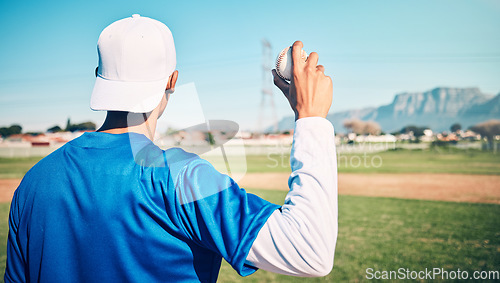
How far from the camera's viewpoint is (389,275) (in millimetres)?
4977

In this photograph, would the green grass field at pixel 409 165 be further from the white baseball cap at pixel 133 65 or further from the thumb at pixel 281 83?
the white baseball cap at pixel 133 65

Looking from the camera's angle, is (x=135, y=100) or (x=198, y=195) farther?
(x=135, y=100)

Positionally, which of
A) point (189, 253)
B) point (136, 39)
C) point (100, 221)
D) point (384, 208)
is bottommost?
point (384, 208)

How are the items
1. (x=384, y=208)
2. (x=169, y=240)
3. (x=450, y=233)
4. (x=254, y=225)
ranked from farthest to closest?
(x=384, y=208) → (x=450, y=233) → (x=169, y=240) → (x=254, y=225)

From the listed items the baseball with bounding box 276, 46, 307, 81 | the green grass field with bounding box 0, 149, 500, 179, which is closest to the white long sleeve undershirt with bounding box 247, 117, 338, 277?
the baseball with bounding box 276, 46, 307, 81

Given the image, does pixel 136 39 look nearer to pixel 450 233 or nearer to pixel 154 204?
pixel 154 204

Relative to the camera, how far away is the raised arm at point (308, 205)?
31.1 inches

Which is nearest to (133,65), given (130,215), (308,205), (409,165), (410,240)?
(130,215)

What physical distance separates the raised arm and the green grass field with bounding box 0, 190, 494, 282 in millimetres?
4221

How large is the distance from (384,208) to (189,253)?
1051 cm

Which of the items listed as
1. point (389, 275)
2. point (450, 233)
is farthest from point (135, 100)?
point (450, 233)

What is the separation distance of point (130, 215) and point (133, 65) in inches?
17.8

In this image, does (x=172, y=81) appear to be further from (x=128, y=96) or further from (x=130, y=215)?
(x=130, y=215)

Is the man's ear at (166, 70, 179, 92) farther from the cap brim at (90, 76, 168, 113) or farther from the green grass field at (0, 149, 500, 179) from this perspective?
the green grass field at (0, 149, 500, 179)
